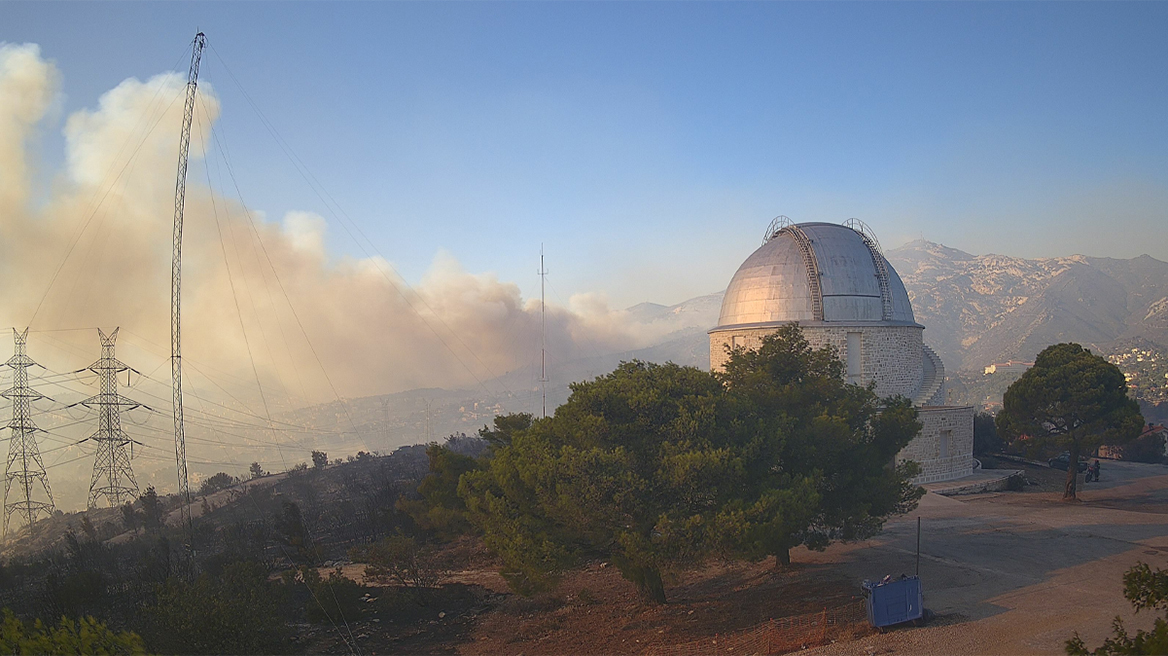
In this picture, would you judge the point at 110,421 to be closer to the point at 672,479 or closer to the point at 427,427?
the point at 672,479

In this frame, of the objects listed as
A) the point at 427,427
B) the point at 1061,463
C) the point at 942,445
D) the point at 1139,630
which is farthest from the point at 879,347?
the point at 427,427

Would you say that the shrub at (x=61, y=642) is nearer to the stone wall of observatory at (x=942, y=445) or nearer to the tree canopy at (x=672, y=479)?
the tree canopy at (x=672, y=479)

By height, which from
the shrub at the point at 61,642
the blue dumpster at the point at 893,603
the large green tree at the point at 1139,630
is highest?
the large green tree at the point at 1139,630

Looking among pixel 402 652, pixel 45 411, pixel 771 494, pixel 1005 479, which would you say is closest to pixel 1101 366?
pixel 1005 479

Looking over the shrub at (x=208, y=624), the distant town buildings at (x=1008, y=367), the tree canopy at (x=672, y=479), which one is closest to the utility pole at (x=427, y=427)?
the tree canopy at (x=672, y=479)

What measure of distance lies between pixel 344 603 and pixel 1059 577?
15.8 metres

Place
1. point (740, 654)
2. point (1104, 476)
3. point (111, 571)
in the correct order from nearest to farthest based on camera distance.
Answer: point (740, 654)
point (111, 571)
point (1104, 476)

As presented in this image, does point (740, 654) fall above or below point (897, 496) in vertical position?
below

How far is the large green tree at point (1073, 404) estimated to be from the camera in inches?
936

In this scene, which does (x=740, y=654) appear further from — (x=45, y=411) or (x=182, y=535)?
(x=45, y=411)

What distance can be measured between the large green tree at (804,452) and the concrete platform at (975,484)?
1158 cm

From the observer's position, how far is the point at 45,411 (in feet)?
74.1

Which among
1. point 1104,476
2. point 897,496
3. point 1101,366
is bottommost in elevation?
point 1104,476

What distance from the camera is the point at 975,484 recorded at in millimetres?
27203
